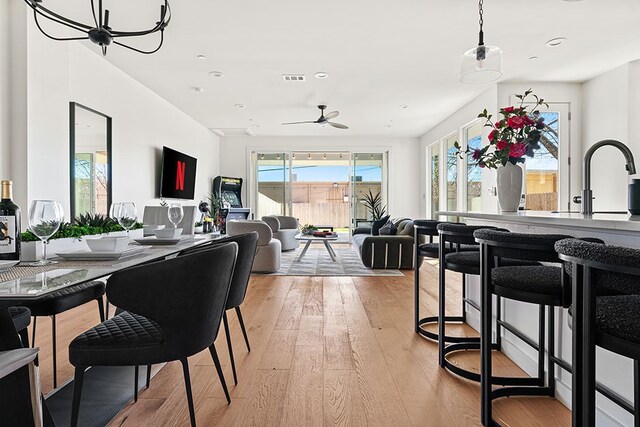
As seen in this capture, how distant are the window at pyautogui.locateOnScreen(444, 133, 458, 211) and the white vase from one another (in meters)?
5.17

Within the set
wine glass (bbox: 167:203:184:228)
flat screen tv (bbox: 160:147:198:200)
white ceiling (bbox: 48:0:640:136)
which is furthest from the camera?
flat screen tv (bbox: 160:147:198:200)

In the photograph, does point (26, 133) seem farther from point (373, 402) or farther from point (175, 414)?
point (373, 402)

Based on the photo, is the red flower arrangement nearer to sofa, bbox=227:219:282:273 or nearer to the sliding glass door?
sofa, bbox=227:219:282:273

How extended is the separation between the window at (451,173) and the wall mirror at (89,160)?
5.99 m

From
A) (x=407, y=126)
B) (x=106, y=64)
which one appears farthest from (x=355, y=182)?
(x=106, y=64)

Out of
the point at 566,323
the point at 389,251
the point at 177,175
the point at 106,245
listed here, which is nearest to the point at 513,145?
the point at 566,323

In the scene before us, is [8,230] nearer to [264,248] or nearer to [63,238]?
[63,238]

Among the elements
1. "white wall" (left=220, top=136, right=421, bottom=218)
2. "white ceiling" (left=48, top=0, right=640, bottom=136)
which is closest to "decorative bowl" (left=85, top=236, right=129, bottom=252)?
"white ceiling" (left=48, top=0, right=640, bottom=136)

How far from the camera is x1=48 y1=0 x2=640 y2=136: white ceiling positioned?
3.48 meters

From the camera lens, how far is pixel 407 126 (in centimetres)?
877

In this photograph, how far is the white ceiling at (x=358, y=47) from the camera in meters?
3.48

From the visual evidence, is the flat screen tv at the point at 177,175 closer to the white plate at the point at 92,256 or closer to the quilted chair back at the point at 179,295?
the white plate at the point at 92,256

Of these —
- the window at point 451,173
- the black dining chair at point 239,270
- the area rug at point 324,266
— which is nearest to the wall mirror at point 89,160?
the area rug at point 324,266

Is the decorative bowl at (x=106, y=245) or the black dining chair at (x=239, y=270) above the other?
the decorative bowl at (x=106, y=245)
